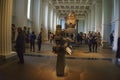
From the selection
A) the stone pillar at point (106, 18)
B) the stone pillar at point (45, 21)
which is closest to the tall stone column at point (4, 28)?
the stone pillar at point (106, 18)

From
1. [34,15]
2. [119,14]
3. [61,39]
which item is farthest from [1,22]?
[34,15]

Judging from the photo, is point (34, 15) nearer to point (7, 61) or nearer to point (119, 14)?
point (119, 14)

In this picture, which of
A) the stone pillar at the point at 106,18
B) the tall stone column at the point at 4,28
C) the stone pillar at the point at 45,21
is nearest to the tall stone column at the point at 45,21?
the stone pillar at the point at 45,21

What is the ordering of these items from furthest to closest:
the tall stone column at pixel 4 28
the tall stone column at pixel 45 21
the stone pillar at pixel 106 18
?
1. the tall stone column at pixel 45 21
2. the stone pillar at pixel 106 18
3. the tall stone column at pixel 4 28

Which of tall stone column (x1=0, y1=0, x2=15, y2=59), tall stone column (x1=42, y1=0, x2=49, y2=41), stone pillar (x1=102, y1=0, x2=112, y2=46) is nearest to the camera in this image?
tall stone column (x1=0, y1=0, x2=15, y2=59)

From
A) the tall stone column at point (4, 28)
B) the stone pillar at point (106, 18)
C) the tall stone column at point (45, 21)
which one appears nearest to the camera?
the tall stone column at point (4, 28)

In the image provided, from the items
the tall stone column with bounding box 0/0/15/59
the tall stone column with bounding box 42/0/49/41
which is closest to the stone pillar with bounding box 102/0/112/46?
the tall stone column with bounding box 42/0/49/41

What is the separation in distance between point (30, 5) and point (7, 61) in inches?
722

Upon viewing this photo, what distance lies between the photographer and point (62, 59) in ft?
29.1

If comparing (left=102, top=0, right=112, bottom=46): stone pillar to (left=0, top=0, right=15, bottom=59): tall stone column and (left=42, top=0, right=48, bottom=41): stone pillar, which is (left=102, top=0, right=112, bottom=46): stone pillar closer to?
(left=42, top=0, right=48, bottom=41): stone pillar

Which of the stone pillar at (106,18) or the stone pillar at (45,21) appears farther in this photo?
the stone pillar at (45,21)

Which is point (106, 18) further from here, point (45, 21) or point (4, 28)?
point (4, 28)

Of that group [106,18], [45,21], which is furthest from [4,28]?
[45,21]

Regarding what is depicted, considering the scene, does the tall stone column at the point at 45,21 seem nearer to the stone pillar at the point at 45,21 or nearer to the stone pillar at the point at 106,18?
the stone pillar at the point at 45,21
